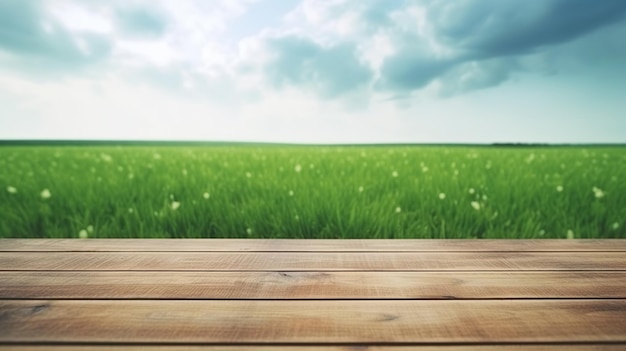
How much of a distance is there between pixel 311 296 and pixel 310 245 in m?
0.66

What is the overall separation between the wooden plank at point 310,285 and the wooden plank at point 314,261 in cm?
7

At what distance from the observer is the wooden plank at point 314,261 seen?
5.51 ft

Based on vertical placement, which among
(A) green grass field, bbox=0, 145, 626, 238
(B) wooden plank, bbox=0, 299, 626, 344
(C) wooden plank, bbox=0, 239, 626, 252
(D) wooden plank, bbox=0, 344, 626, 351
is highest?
(B) wooden plank, bbox=0, 299, 626, 344

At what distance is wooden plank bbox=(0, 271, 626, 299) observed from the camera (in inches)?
54.8

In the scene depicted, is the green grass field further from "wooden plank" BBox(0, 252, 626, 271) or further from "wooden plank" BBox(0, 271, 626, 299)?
"wooden plank" BBox(0, 271, 626, 299)

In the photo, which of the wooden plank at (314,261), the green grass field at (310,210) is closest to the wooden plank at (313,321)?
the wooden plank at (314,261)

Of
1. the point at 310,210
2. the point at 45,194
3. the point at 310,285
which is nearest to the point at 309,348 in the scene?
the point at 310,285

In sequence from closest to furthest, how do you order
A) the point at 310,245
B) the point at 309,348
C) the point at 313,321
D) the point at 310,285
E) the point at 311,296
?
the point at 309,348
the point at 313,321
the point at 311,296
the point at 310,285
the point at 310,245

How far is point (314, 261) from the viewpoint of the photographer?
1760mm

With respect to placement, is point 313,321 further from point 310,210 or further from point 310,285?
point 310,210

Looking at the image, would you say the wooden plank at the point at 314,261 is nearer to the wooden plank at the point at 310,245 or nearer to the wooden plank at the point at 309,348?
the wooden plank at the point at 310,245

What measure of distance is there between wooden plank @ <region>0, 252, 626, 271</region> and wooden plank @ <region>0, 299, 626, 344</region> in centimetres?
34

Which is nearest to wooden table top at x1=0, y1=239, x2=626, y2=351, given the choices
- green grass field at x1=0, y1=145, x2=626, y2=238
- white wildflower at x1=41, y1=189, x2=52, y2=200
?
green grass field at x1=0, y1=145, x2=626, y2=238

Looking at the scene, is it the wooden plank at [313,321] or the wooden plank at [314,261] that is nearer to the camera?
the wooden plank at [313,321]
